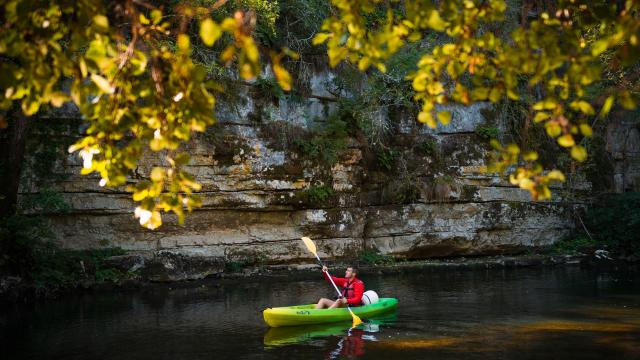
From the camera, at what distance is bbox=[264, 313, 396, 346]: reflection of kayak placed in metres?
10.1

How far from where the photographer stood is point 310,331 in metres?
10.9

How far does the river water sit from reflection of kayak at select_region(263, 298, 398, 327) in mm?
143

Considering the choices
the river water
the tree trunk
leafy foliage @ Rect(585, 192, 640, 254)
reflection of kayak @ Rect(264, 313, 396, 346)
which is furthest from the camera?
leafy foliage @ Rect(585, 192, 640, 254)

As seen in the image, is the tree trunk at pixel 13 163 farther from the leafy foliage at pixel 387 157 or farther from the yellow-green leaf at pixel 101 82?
the yellow-green leaf at pixel 101 82

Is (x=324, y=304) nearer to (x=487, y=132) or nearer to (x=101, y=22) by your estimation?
(x=101, y=22)

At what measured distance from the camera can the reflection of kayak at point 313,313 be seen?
1076 centimetres

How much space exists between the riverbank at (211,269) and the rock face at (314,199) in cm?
11

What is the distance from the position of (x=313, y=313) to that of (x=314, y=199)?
6468mm

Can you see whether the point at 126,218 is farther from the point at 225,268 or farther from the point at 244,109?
the point at 244,109

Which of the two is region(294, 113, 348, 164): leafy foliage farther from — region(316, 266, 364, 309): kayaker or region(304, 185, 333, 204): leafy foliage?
region(316, 266, 364, 309): kayaker

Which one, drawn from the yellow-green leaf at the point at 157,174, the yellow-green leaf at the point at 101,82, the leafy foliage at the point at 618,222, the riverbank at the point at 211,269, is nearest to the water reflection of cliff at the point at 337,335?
the riverbank at the point at 211,269

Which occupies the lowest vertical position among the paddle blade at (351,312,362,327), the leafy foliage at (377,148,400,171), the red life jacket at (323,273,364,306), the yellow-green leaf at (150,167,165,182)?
the paddle blade at (351,312,362,327)

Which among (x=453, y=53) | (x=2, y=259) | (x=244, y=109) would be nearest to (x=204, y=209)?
(x=244, y=109)

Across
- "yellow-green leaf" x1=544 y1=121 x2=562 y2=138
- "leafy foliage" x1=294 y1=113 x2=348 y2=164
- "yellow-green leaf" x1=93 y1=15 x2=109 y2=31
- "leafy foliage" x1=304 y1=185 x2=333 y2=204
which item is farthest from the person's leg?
"yellow-green leaf" x1=93 y1=15 x2=109 y2=31
